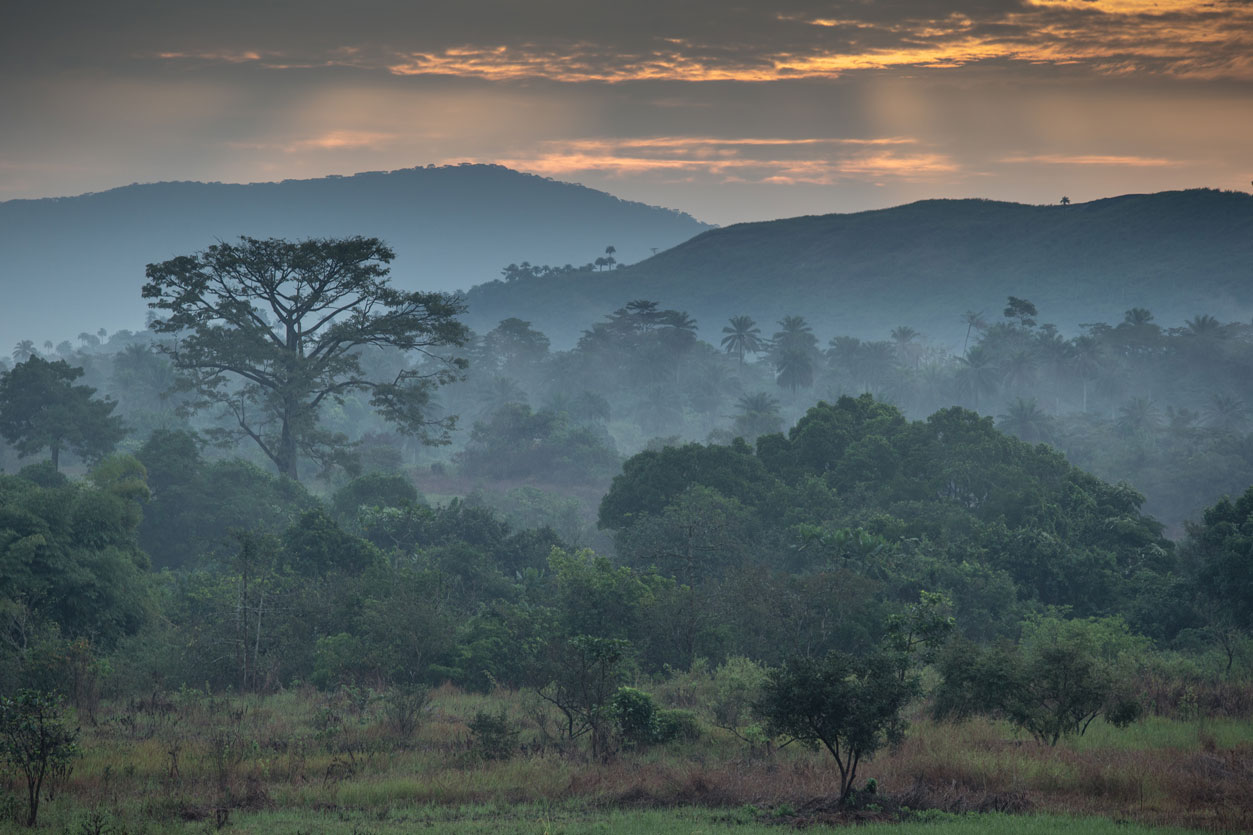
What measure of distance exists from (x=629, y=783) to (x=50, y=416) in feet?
171

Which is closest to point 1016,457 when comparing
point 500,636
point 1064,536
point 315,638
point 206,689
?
point 1064,536

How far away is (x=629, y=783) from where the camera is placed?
1591 cm

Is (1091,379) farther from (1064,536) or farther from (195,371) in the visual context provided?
(195,371)

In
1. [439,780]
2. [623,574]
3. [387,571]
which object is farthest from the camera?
[387,571]

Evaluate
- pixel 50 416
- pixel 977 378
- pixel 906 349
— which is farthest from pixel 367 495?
pixel 906 349

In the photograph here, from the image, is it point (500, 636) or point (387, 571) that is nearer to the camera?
point (500, 636)

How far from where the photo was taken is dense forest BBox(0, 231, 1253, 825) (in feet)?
62.4

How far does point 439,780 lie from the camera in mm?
16125

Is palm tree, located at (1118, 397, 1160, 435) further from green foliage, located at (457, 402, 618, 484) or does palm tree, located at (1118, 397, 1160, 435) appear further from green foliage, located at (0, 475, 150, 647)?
green foliage, located at (0, 475, 150, 647)

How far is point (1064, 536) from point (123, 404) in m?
93.8

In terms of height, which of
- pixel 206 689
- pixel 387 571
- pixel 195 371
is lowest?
pixel 206 689

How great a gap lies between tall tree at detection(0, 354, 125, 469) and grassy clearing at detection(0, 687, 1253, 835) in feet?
139

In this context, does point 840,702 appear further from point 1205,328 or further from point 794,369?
point 1205,328

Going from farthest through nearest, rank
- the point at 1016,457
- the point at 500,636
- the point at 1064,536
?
the point at 1016,457
the point at 1064,536
the point at 500,636
